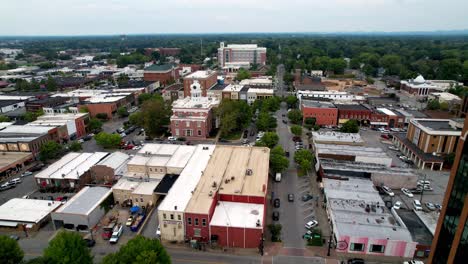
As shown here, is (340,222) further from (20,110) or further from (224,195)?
(20,110)

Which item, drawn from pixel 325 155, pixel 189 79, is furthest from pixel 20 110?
pixel 325 155

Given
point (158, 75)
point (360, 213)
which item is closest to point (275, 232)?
point (360, 213)

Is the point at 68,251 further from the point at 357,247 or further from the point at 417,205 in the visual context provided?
the point at 417,205

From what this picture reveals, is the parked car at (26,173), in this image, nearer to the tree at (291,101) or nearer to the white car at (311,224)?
the white car at (311,224)

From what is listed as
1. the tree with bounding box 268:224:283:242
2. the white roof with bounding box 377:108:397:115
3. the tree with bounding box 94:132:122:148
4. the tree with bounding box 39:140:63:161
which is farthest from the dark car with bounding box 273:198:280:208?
the white roof with bounding box 377:108:397:115

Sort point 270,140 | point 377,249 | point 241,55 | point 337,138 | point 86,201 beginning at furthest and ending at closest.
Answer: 1. point 241,55
2. point 337,138
3. point 270,140
4. point 86,201
5. point 377,249
